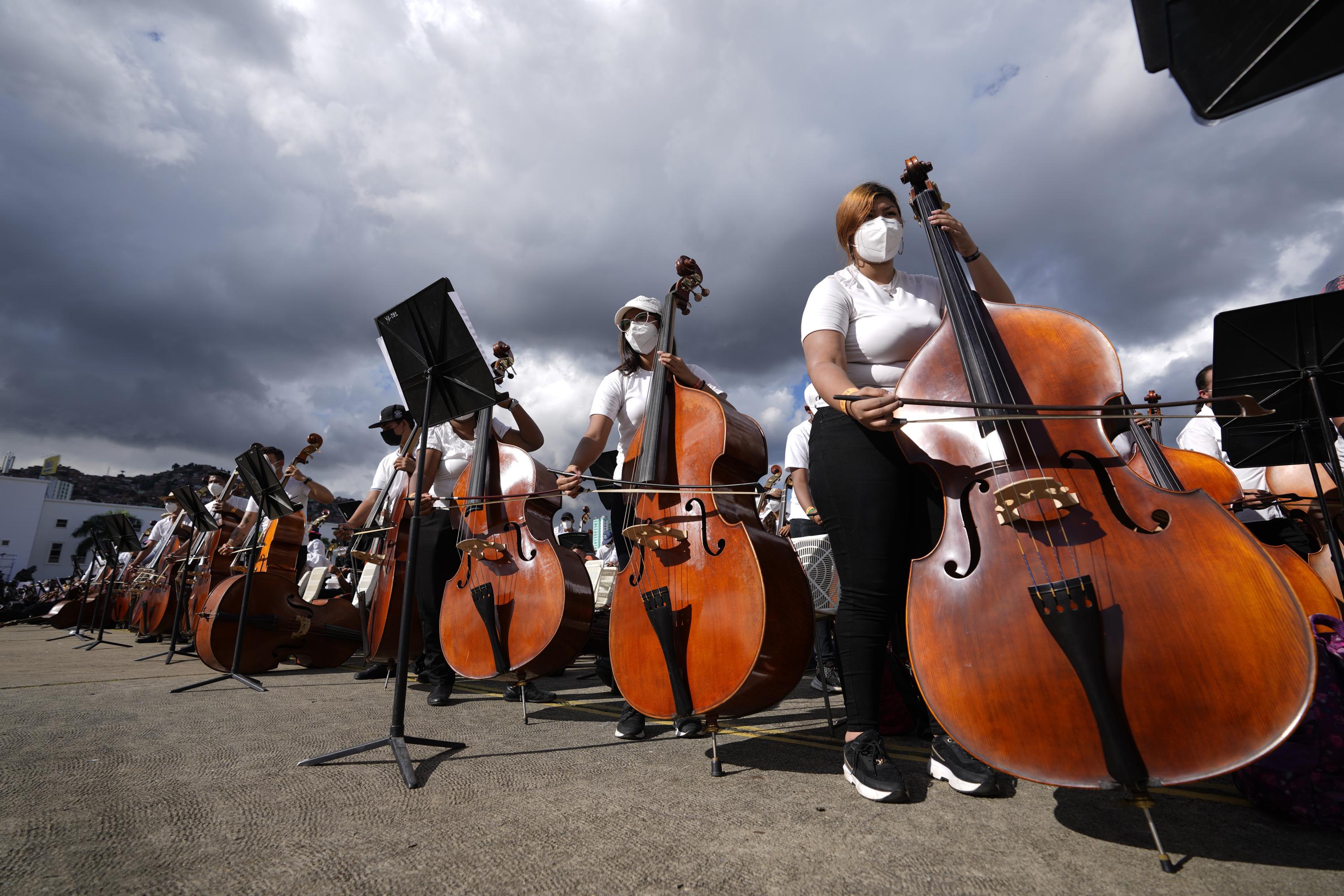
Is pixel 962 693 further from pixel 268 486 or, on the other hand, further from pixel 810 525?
pixel 268 486

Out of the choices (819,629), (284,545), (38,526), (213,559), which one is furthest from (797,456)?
(38,526)

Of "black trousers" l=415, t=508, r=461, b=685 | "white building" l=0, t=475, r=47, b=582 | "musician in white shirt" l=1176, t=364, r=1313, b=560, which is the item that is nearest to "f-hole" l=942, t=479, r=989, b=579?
"musician in white shirt" l=1176, t=364, r=1313, b=560

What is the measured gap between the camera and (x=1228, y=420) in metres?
2.93

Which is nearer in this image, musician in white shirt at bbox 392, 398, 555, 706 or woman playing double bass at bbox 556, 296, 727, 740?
woman playing double bass at bbox 556, 296, 727, 740

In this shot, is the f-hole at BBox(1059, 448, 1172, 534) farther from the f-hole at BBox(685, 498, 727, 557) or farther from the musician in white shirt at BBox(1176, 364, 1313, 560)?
the musician in white shirt at BBox(1176, 364, 1313, 560)

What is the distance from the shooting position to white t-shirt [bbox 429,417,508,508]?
4012 mm

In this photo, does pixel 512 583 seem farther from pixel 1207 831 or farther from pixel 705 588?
pixel 1207 831

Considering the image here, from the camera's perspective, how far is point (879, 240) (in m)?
2.20

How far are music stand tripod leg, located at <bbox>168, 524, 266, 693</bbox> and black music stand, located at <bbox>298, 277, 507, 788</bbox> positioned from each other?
2.04 m

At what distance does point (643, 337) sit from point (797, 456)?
84.0 inches

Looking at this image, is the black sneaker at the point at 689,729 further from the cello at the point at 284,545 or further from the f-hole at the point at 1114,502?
the cello at the point at 284,545

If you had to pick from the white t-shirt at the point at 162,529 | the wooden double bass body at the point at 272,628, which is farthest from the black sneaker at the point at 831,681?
the white t-shirt at the point at 162,529

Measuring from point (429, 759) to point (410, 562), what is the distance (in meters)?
0.73

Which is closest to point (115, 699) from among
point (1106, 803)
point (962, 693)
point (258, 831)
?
point (258, 831)
